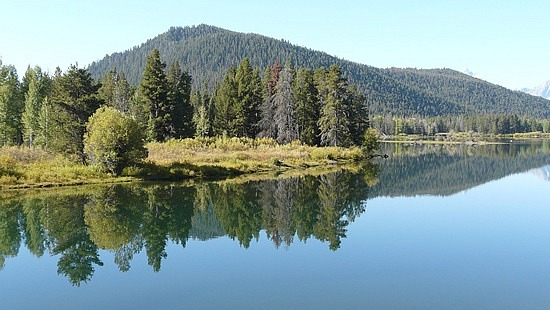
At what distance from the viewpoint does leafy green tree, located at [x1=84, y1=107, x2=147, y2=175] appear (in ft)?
120

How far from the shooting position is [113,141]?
1446 inches

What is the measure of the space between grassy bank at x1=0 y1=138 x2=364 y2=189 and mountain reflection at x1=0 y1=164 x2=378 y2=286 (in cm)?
272

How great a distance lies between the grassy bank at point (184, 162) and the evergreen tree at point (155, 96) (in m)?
4.53

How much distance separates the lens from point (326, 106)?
6844cm

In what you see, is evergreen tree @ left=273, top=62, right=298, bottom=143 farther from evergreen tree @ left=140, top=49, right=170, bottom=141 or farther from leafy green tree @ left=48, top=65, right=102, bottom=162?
leafy green tree @ left=48, top=65, right=102, bottom=162

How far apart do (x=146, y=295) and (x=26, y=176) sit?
25.5m

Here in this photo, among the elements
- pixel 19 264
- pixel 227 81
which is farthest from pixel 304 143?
pixel 19 264

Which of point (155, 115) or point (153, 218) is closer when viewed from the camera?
point (153, 218)

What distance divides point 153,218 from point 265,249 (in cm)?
824

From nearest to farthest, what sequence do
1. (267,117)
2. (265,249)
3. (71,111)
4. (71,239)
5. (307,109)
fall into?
(265,249)
(71,239)
(71,111)
(307,109)
(267,117)

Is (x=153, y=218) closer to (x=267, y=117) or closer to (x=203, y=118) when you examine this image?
(x=267, y=117)

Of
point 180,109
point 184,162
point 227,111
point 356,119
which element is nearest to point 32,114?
point 180,109

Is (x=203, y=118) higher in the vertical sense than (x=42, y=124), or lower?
higher

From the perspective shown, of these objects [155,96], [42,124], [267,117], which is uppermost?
[155,96]
